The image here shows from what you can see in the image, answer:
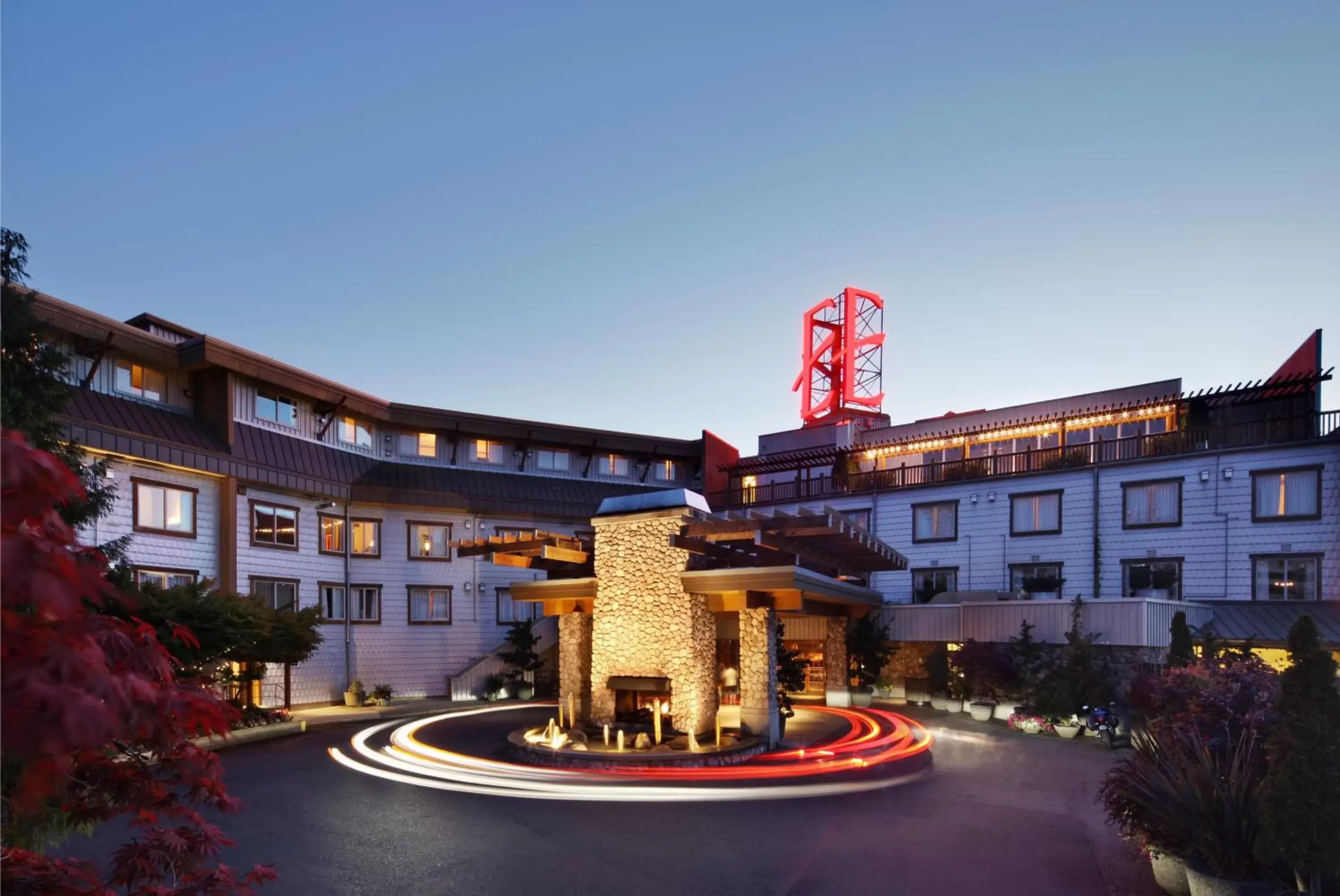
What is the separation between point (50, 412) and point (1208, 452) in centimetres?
3093

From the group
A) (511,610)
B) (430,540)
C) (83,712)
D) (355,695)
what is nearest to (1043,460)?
(511,610)

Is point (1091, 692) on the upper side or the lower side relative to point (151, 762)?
lower

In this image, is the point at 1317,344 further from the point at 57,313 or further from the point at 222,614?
the point at 57,313

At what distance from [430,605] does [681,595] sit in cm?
1454

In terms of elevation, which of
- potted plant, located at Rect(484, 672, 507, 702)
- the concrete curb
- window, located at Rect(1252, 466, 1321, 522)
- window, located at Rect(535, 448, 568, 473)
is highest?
window, located at Rect(535, 448, 568, 473)

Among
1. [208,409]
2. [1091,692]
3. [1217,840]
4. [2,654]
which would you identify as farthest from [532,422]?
[2,654]

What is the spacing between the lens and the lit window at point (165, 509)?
20.7m

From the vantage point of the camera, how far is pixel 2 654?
90.1 inches

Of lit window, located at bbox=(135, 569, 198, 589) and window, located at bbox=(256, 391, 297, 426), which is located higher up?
window, located at bbox=(256, 391, 297, 426)

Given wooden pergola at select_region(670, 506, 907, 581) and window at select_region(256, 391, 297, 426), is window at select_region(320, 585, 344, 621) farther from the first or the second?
wooden pergola at select_region(670, 506, 907, 581)

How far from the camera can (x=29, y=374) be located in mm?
14180

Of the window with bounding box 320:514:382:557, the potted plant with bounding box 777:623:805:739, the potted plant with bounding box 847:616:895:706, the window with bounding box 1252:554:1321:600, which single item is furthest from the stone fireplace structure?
the window with bounding box 1252:554:1321:600

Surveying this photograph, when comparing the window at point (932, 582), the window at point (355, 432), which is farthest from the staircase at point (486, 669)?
the window at point (932, 582)

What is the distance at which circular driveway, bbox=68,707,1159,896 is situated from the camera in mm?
8930
